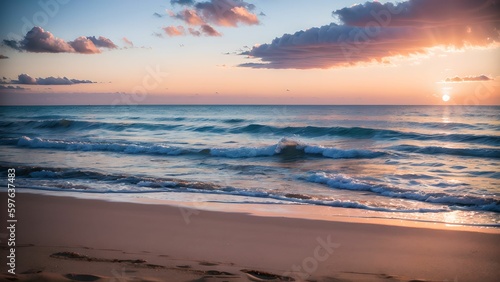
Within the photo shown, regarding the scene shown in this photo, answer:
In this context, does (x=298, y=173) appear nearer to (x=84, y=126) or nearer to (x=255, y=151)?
(x=255, y=151)

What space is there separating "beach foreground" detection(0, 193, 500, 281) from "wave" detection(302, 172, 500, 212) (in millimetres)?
2766

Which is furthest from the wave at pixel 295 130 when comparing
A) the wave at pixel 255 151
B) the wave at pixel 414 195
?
the wave at pixel 414 195

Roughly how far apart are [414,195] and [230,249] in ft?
20.9

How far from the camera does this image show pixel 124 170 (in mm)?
14453

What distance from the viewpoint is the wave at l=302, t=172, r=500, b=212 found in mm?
9219

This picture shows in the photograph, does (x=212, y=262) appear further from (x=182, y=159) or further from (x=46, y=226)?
(x=182, y=159)

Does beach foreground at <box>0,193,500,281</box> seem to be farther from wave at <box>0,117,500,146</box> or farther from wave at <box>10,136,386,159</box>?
wave at <box>0,117,500,146</box>

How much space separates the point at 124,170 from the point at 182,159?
3990mm

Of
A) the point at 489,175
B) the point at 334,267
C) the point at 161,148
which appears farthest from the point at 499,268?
the point at 161,148

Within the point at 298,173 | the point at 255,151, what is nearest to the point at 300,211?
the point at 298,173

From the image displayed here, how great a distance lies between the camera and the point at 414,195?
10102 millimetres

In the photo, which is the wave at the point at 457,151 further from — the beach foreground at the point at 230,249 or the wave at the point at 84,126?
the wave at the point at 84,126

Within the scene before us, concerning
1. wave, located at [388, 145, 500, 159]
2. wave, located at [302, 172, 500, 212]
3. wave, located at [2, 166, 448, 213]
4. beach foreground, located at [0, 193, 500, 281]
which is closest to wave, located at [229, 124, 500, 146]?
wave, located at [388, 145, 500, 159]

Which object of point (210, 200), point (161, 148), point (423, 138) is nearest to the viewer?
point (210, 200)
